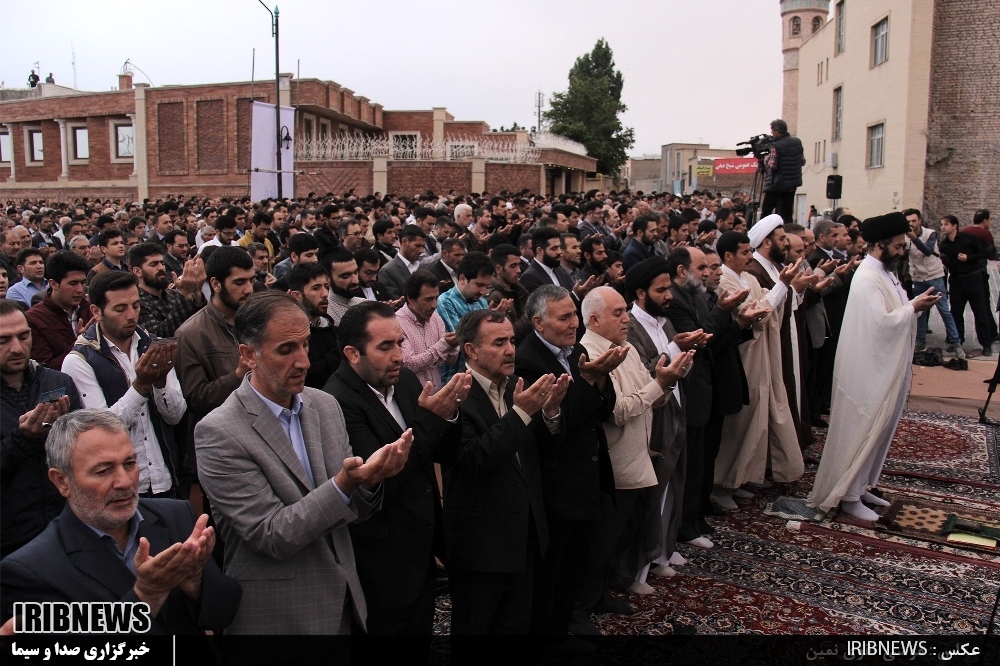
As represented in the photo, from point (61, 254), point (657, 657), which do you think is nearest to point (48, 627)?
point (657, 657)

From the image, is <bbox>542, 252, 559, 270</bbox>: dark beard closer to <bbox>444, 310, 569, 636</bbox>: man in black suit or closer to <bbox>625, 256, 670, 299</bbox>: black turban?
<bbox>625, 256, 670, 299</bbox>: black turban

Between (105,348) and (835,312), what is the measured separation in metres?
6.68

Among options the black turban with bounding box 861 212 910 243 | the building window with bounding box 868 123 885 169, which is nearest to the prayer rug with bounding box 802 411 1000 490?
the black turban with bounding box 861 212 910 243

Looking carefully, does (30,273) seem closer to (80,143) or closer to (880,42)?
(880,42)

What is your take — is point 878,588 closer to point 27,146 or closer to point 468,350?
point 468,350

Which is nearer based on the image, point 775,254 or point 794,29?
point 775,254

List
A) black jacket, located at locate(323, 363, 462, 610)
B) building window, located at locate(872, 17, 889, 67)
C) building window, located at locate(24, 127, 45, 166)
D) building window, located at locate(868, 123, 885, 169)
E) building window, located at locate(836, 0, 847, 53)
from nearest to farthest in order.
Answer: black jacket, located at locate(323, 363, 462, 610) < building window, located at locate(872, 17, 889, 67) < building window, located at locate(868, 123, 885, 169) < building window, located at locate(836, 0, 847, 53) < building window, located at locate(24, 127, 45, 166)

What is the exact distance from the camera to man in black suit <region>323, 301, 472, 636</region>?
3.06 meters

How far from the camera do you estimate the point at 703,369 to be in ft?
17.1

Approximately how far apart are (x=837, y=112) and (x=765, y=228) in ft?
70.0

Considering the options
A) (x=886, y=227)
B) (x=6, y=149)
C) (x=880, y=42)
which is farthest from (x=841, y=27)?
(x=6, y=149)

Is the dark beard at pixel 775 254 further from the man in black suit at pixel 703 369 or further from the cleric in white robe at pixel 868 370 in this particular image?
the man in black suit at pixel 703 369

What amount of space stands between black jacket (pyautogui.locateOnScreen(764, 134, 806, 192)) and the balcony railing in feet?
56.0

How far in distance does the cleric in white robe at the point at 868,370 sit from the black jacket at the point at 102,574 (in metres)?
4.55
